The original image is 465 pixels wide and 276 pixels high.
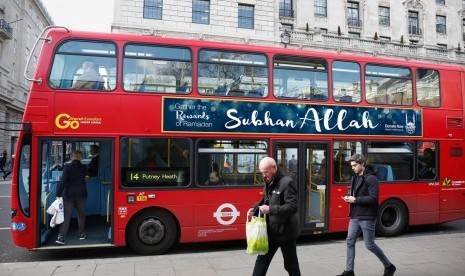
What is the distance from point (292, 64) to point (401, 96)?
2.92 meters

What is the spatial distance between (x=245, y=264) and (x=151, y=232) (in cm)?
196

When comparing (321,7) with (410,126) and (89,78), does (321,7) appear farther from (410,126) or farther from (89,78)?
(89,78)

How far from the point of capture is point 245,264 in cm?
621

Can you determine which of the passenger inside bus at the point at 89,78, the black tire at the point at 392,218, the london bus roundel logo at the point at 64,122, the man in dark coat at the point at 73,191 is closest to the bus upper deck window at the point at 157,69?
the passenger inside bus at the point at 89,78

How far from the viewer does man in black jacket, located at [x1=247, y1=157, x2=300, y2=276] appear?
4.24 meters

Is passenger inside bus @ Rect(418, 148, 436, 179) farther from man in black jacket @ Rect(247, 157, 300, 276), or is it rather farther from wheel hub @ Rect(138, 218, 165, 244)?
wheel hub @ Rect(138, 218, 165, 244)

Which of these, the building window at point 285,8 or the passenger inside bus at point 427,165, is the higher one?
the building window at point 285,8

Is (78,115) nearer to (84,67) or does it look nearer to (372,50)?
(84,67)

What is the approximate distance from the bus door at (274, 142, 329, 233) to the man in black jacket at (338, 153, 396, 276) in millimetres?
Answer: 2449

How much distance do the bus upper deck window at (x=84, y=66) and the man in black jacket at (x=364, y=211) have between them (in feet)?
15.0

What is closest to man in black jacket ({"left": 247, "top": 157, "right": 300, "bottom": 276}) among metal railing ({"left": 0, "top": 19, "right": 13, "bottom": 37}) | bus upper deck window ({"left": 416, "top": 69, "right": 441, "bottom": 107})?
bus upper deck window ({"left": 416, "top": 69, "right": 441, "bottom": 107})

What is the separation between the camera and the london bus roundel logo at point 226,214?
24.1 feet

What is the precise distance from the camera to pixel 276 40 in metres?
32.6

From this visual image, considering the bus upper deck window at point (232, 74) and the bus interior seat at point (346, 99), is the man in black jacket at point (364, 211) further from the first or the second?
the bus interior seat at point (346, 99)
